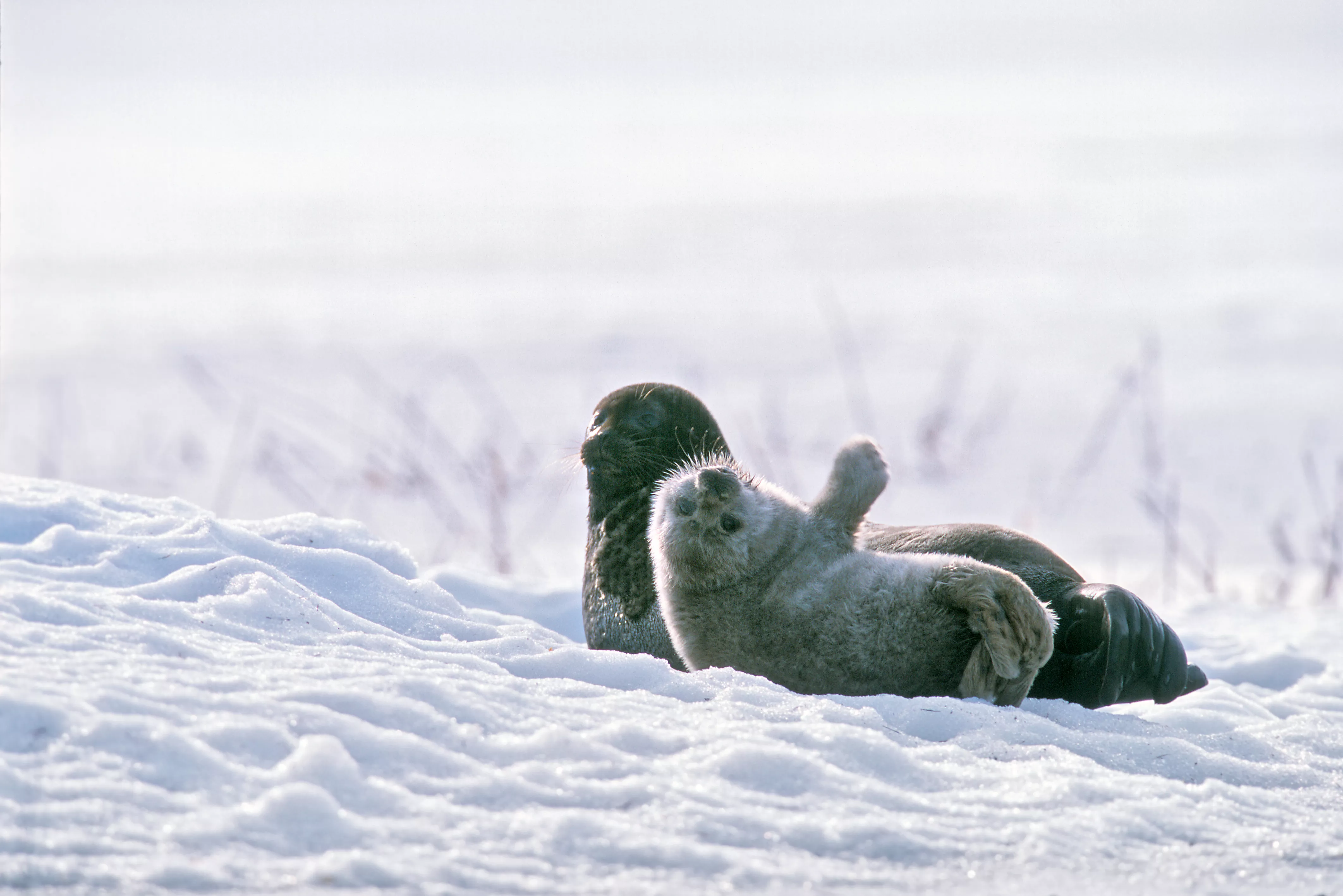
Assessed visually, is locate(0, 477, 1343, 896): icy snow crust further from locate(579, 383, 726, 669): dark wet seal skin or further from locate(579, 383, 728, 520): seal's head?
locate(579, 383, 728, 520): seal's head

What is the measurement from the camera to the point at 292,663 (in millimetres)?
3521

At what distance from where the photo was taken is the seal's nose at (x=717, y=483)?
14.4ft

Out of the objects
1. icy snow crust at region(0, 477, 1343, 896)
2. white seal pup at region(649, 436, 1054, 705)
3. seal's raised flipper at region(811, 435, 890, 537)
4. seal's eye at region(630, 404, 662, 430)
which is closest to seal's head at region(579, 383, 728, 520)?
seal's eye at region(630, 404, 662, 430)

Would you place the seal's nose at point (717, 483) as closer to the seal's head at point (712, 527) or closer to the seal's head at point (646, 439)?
the seal's head at point (712, 527)

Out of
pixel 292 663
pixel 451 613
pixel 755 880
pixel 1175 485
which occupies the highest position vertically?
pixel 1175 485

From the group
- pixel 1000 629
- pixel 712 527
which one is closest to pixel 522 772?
pixel 712 527

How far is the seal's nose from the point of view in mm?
4391

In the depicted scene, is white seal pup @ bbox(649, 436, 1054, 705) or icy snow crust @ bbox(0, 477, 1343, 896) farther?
white seal pup @ bbox(649, 436, 1054, 705)

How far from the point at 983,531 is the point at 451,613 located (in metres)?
1.86

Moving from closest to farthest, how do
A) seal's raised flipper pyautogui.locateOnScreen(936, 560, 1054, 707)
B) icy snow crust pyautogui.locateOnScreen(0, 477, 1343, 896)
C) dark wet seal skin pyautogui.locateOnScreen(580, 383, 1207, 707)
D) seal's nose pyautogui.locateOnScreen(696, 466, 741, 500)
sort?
1. icy snow crust pyautogui.locateOnScreen(0, 477, 1343, 896)
2. seal's raised flipper pyautogui.locateOnScreen(936, 560, 1054, 707)
3. seal's nose pyautogui.locateOnScreen(696, 466, 741, 500)
4. dark wet seal skin pyautogui.locateOnScreen(580, 383, 1207, 707)

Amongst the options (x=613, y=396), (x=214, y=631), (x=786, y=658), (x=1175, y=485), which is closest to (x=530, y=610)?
(x=613, y=396)

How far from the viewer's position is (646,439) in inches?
220

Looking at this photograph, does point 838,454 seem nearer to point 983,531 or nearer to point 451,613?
point 983,531

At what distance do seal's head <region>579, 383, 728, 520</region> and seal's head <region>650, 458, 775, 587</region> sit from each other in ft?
3.42
